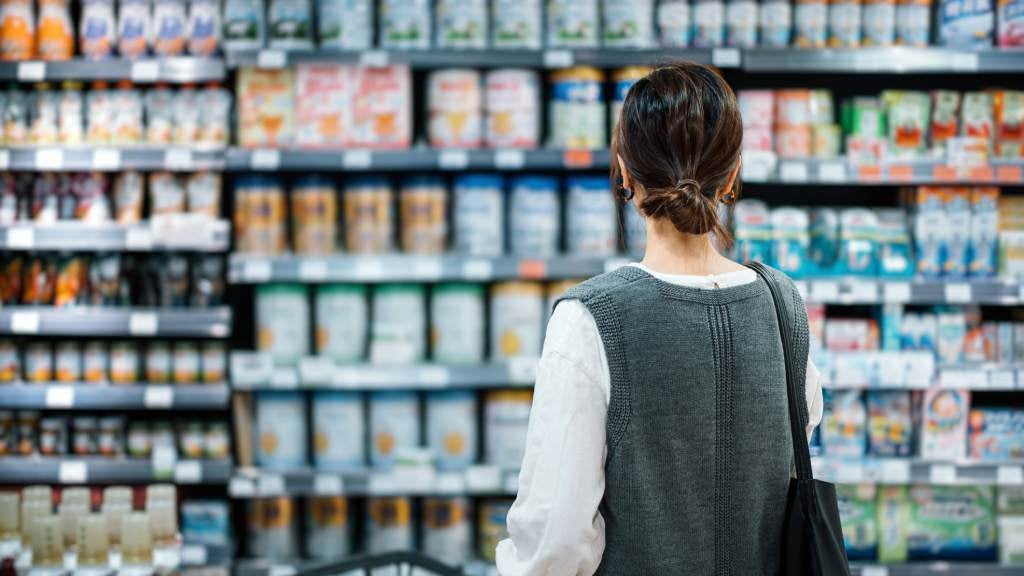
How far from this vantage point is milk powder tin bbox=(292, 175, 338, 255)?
10.5 ft

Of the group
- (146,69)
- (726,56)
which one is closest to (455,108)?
(726,56)

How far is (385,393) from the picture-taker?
10.7ft

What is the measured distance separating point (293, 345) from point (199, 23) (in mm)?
1225

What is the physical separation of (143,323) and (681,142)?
2.57 meters

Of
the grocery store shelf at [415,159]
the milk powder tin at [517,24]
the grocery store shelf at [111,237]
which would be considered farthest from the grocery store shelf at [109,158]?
the milk powder tin at [517,24]

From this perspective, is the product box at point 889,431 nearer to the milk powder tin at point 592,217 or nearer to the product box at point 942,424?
the product box at point 942,424

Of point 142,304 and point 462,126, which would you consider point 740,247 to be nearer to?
point 462,126

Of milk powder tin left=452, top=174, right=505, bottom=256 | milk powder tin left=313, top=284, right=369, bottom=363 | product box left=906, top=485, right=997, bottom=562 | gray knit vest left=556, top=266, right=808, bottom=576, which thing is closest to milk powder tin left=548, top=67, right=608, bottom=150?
milk powder tin left=452, top=174, right=505, bottom=256

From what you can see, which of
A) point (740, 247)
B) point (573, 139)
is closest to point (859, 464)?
point (740, 247)

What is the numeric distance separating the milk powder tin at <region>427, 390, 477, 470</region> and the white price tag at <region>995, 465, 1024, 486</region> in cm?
190

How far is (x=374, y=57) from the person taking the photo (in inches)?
123

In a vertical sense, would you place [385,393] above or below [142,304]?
below

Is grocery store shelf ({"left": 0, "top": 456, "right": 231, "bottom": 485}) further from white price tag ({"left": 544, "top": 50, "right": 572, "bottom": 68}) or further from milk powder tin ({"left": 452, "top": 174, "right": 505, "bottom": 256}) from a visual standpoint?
white price tag ({"left": 544, "top": 50, "right": 572, "bottom": 68})

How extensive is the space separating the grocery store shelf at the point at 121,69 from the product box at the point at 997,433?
3.04 meters
